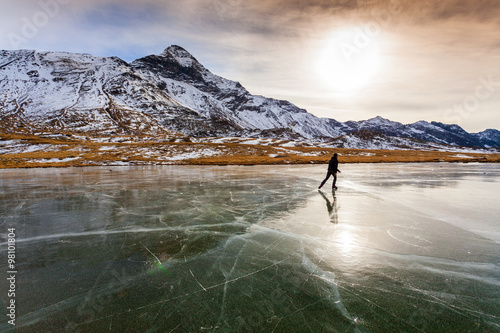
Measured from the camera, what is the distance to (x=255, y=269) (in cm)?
501

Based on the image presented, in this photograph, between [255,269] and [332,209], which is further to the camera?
[332,209]

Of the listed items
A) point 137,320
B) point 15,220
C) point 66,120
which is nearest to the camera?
point 137,320

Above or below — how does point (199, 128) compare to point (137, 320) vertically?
above

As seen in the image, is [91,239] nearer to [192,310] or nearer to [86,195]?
[192,310]

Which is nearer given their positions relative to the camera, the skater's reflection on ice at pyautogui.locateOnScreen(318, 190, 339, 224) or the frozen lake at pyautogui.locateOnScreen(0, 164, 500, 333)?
the frozen lake at pyautogui.locateOnScreen(0, 164, 500, 333)

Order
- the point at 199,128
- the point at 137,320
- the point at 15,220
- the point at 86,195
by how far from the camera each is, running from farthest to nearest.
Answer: the point at 199,128 → the point at 86,195 → the point at 15,220 → the point at 137,320

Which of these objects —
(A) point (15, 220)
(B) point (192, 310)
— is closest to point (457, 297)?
(B) point (192, 310)

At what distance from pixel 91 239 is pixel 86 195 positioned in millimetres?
7835

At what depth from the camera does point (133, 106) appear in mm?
172625

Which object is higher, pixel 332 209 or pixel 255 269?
pixel 332 209

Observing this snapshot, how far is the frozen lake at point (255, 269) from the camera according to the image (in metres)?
3.55

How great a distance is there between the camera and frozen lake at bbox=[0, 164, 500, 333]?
11.6ft

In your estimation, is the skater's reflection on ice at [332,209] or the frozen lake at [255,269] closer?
the frozen lake at [255,269]

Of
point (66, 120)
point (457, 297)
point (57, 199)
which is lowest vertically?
point (57, 199)
